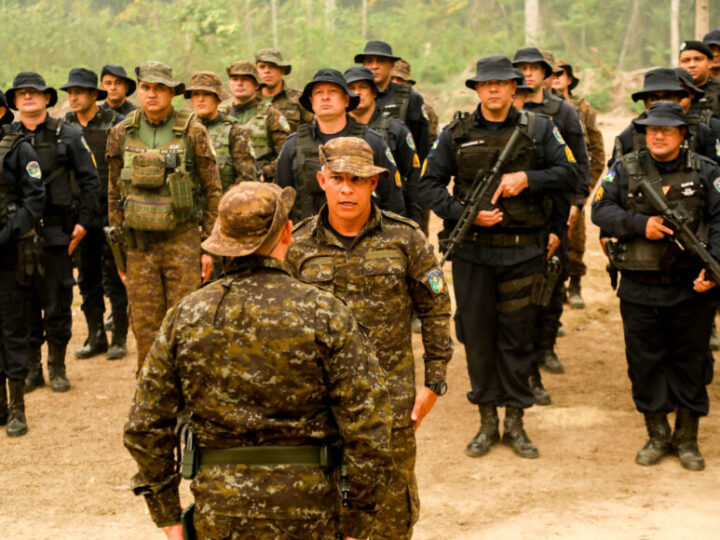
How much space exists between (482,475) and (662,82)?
3171 mm

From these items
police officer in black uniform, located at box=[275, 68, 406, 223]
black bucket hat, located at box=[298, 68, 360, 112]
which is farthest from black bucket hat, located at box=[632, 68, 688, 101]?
black bucket hat, located at box=[298, 68, 360, 112]

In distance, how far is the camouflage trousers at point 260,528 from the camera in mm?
2943

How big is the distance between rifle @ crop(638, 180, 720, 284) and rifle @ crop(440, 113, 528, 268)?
2.97 feet

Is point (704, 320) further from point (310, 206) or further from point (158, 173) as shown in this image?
point (158, 173)

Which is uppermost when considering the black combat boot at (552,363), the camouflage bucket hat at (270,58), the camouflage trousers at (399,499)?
the camouflage bucket hat at (270,58)

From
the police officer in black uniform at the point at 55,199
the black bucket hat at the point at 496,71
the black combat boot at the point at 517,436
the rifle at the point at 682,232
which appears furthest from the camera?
the police officer in black uniform at the point at 55,199

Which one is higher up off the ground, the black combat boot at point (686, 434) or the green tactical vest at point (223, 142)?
the green tactical vest at point (223, 142)

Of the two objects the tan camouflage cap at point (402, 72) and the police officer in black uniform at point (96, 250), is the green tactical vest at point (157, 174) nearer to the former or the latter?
the police officer in black uniform at point (96, 250)

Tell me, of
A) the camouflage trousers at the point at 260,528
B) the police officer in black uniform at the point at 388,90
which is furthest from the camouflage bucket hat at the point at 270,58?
the camouflage trousers at the point at 260,528

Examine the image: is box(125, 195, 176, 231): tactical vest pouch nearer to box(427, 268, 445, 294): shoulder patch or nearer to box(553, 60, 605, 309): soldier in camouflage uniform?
box(427, 268, 445, 294): shoulder patch

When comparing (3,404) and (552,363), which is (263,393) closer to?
(3,404)

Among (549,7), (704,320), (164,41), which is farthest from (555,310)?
(549,7)

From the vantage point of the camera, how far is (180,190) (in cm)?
657

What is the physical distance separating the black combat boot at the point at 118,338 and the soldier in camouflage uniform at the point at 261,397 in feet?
19.4
